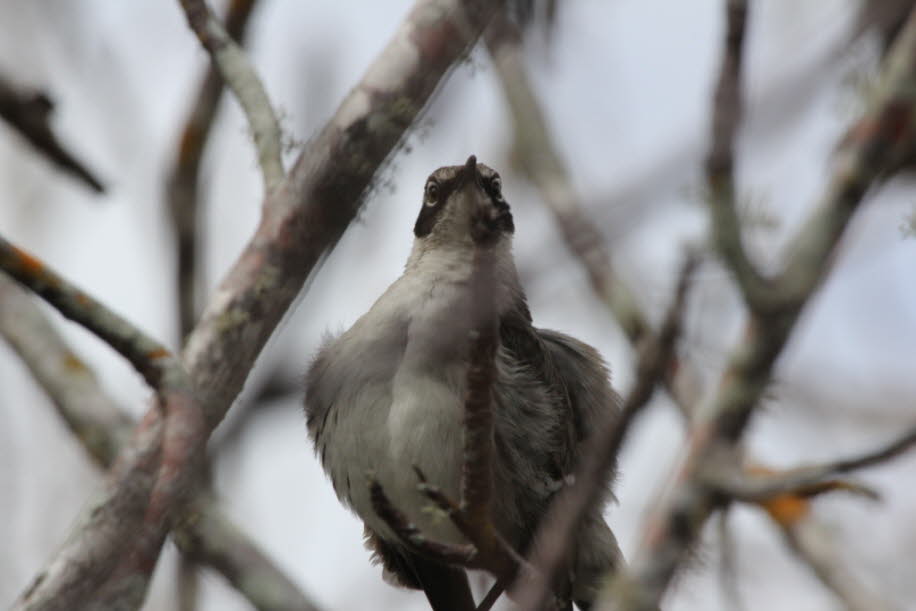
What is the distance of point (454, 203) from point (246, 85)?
1.06 meters

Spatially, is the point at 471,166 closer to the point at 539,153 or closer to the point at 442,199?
the point at 442,199

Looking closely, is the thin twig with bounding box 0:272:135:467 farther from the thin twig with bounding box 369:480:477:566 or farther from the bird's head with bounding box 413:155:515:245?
the thin twig with bounding box 369:480:477:566

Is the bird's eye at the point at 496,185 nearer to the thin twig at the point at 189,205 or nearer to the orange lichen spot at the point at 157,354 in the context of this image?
the orange lichen spot at the point at 157,354

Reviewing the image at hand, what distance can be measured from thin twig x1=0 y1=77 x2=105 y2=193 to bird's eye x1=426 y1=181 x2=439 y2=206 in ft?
5.05

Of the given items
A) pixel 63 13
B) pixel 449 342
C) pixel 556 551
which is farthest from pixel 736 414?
pixel 63 13

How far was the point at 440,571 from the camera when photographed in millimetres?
5176

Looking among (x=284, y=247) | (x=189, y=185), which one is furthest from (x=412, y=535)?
(x=189, y=185)

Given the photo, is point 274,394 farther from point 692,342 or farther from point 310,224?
point 692,342

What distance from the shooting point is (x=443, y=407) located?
4465mm

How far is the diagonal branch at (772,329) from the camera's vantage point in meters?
4.02

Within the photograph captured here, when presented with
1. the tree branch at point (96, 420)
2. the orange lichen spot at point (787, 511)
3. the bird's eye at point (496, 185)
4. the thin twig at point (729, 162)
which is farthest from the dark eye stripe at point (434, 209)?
the orange lichen spot at point (787, 511)

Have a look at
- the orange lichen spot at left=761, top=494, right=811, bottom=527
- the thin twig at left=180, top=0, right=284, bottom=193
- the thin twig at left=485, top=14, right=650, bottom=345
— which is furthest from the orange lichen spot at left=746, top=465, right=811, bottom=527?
the thin twig at left=180, top=0, right=284, bottom=193

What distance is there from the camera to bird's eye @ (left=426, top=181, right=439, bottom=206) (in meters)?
5.28

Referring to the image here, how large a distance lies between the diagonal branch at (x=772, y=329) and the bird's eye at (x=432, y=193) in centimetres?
148
